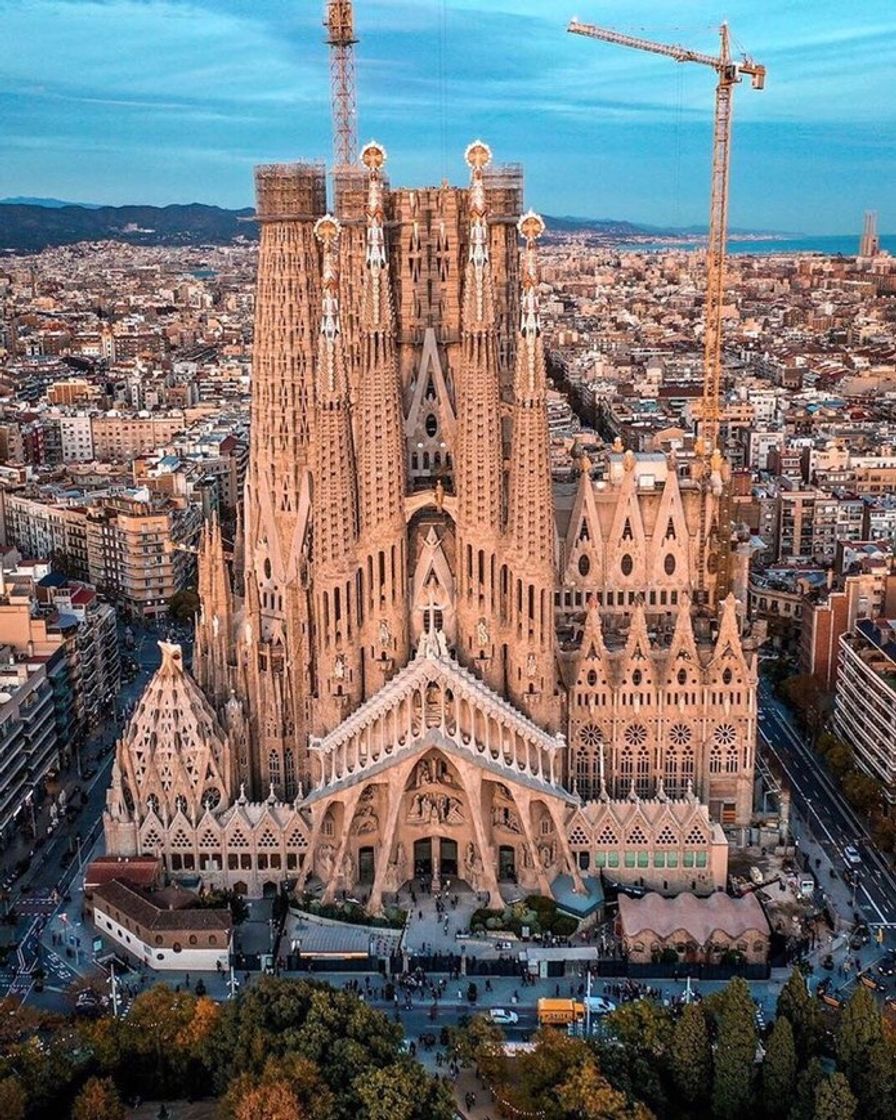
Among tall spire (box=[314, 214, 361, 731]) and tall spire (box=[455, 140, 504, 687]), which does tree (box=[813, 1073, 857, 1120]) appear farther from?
tall spire (box=[314, 214, 361, 731])

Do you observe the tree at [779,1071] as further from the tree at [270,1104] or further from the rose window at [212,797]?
the rose window at [212,797]

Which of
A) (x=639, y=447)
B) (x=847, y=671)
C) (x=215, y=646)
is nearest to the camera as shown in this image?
(x=215, y=646)

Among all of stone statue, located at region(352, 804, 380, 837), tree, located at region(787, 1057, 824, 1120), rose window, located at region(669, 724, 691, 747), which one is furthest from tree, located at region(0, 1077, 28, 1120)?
rose window, located at region(669, 724, 691, 747)

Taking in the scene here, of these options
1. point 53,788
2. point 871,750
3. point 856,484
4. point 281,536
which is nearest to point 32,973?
point 53,788

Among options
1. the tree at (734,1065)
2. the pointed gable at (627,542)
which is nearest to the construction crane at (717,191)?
the pointed gable at (627,542)

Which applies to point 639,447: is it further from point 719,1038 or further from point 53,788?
point 719,1038

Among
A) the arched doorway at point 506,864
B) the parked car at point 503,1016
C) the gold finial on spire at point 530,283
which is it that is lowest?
the parked car at point 503,1016

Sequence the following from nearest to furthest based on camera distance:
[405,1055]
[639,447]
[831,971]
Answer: [405,1055]
[831,971]
[639,447]

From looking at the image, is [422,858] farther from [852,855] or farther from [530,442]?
[852,855]
